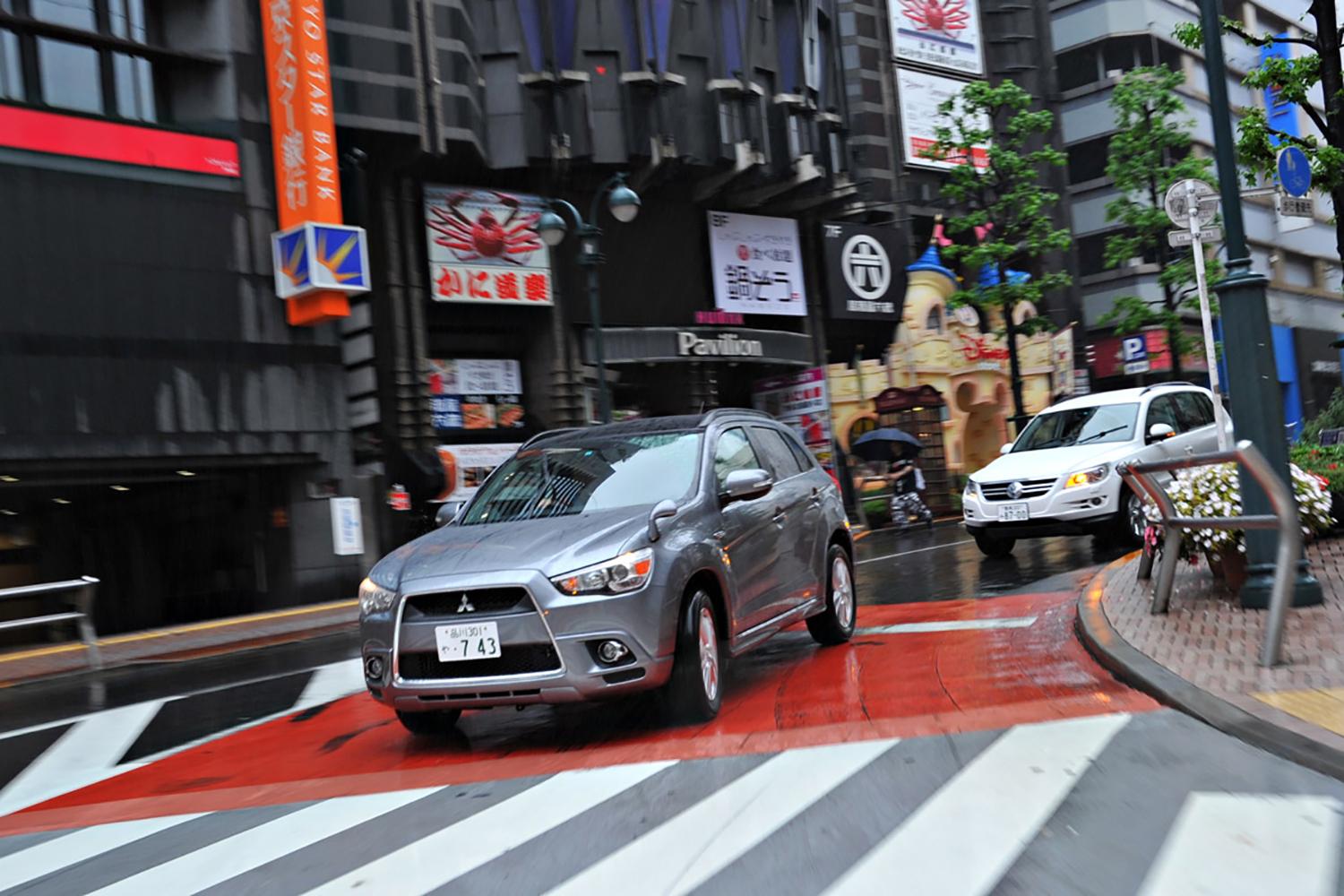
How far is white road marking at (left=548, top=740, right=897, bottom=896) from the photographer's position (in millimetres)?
4105

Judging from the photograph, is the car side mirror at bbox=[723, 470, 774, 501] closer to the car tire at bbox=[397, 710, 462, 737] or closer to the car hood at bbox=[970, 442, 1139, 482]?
the car tire at bbox=[397, 710, 462, 737]

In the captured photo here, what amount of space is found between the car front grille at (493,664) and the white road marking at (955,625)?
13.7 feet

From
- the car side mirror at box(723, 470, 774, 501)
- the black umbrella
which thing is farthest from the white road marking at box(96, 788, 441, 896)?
the black umbrella

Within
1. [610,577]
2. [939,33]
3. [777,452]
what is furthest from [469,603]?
[939,33]

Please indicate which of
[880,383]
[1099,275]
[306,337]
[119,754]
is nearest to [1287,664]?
[119,754]

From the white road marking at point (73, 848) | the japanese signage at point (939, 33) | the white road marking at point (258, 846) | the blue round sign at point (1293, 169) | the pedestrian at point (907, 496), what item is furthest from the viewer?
the japanese signage at point (939, 33)

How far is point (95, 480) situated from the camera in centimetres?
2061

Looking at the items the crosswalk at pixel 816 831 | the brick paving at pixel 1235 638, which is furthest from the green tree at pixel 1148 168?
the crosswalk at pixel 816 831

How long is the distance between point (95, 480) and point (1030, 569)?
14.9 meters

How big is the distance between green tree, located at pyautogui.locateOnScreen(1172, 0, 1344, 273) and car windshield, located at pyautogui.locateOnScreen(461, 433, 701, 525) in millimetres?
7497

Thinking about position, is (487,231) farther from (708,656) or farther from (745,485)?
(708,656)

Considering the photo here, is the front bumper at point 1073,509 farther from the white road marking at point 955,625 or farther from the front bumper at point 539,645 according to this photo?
the front bumper at point 539,645

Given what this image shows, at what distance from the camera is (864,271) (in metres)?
35.1

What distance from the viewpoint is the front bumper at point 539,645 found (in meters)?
6.22
